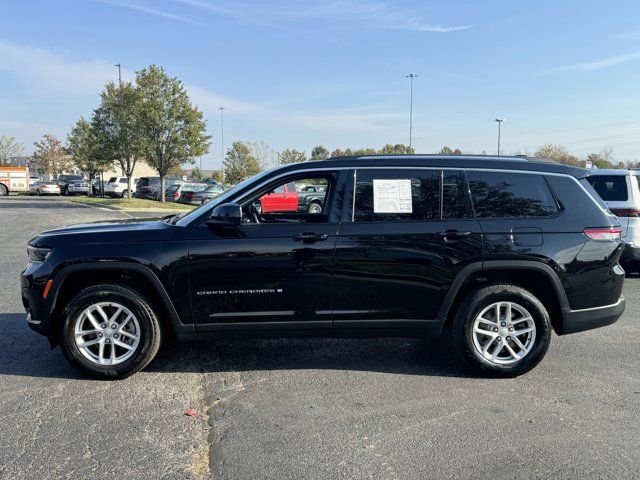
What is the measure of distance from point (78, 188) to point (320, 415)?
45179mm

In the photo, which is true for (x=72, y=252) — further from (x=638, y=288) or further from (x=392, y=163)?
(x=638, y=288)

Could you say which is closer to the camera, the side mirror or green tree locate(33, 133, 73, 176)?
the side mirror

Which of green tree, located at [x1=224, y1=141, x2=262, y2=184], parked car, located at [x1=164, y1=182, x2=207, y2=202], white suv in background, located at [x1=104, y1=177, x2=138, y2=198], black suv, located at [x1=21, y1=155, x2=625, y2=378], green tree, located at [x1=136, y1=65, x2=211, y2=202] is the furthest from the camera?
green tree, located at [x1=224, y1=141, x2=262, y2=184]

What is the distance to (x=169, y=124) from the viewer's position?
86.9 ft

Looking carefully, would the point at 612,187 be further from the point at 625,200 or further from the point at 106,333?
the point at 106,333

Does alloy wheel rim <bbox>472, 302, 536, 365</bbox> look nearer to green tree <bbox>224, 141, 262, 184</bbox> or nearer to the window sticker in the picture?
the window sticker

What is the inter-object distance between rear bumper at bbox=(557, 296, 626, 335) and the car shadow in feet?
3.17

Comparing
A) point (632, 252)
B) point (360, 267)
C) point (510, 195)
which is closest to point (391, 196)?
point (360, 267)

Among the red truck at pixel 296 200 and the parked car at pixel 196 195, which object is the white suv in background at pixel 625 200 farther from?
the parked car at pixel 196 195

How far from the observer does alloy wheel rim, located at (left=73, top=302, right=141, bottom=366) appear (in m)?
4.43

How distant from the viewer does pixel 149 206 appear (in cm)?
2661

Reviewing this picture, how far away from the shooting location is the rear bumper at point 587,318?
4.60 meters

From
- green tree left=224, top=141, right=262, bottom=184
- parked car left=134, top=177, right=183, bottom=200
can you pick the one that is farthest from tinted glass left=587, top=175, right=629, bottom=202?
green tree left=224, top=141, right=262, bottom=184

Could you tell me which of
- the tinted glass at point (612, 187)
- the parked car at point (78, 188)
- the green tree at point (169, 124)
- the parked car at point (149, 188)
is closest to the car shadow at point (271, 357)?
the tinted glass at point (612, 187)
